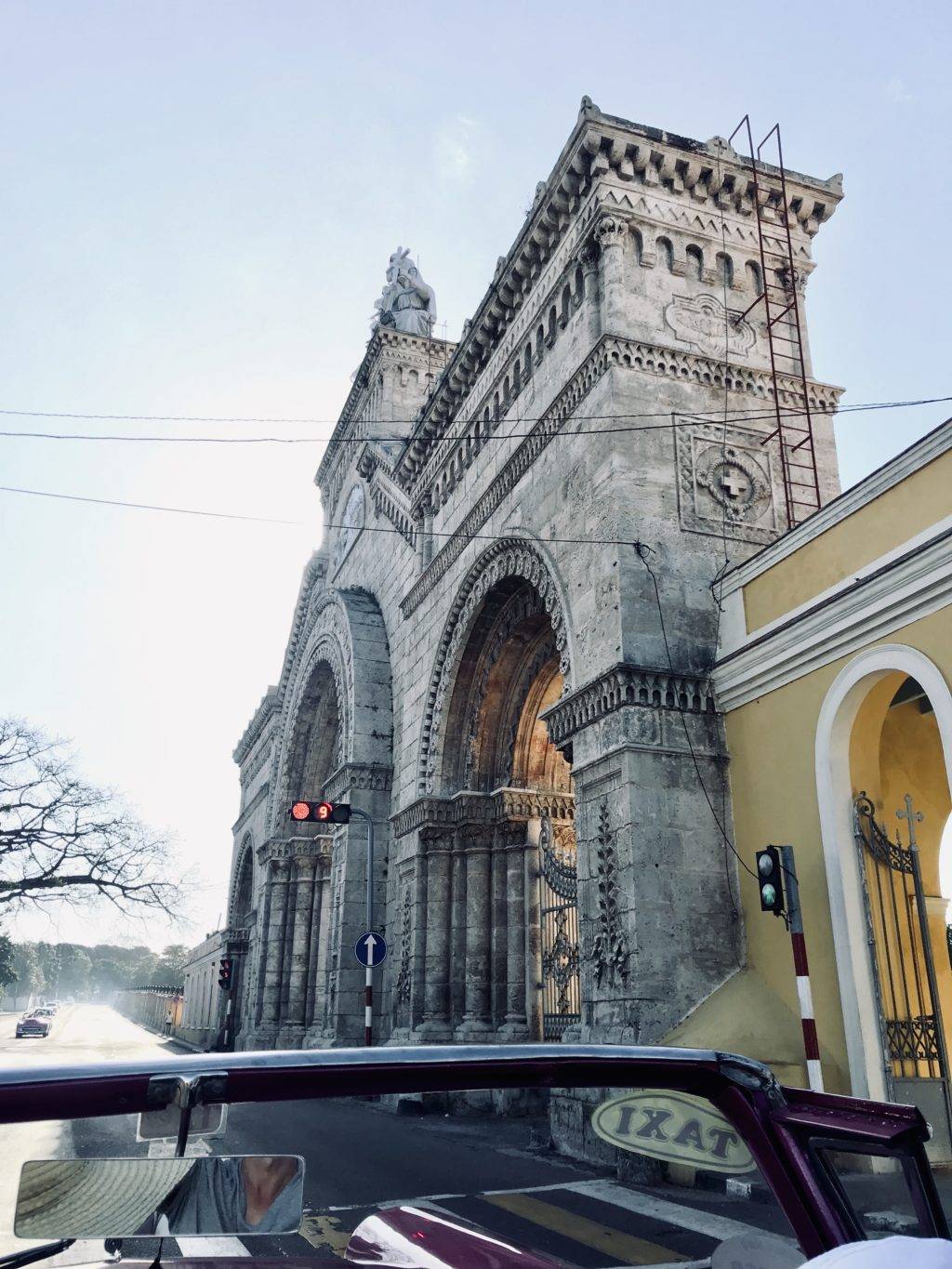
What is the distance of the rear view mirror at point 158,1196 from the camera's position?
50.8 inches

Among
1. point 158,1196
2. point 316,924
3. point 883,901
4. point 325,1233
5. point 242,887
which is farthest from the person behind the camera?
point 242,887

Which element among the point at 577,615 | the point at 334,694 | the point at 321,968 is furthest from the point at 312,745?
the point at 577,615

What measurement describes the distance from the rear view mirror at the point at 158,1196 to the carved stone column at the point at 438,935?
1365 centimetres

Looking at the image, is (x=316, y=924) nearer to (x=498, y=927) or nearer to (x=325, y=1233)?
(x=498, y=927)

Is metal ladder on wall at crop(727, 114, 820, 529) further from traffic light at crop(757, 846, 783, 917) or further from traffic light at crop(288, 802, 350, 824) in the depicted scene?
traffic light at crop(288, 802, 350, 824)

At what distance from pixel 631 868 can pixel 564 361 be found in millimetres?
6439

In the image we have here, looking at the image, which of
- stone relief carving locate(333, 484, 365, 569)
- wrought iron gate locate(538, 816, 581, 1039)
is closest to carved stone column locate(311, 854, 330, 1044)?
stone relief carving locate(333, 484, 365, 569)

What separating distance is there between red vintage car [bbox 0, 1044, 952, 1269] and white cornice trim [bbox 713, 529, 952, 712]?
21.8ft

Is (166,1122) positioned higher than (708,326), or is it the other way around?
(708,326)

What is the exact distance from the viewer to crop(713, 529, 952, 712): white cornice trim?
7508 millimetres

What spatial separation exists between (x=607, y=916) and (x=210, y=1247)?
328 inches

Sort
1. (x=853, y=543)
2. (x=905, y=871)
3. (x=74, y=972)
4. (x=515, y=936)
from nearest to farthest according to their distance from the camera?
(x=905, y=871) → (x=853, y=543) → (x=515, y=936) → (x=74, y=972)

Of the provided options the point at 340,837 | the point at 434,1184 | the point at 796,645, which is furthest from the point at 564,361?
the point at 434,1184

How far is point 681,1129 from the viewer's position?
Result: 5.20 ft
